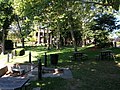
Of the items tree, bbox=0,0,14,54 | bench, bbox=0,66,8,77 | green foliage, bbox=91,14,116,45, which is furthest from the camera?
green foliage, bbox=91,14,116,45

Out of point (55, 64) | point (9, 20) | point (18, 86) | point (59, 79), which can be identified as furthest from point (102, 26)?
point (18, 86)

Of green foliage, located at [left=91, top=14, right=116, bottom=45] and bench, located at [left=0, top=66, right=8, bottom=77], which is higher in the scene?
green foliage, located at [left=91, top=14, right=116, bottom=45]

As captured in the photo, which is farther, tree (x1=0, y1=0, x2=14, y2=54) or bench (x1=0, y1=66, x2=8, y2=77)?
tree (x1=0, y1=0, x2=14, y2=54)

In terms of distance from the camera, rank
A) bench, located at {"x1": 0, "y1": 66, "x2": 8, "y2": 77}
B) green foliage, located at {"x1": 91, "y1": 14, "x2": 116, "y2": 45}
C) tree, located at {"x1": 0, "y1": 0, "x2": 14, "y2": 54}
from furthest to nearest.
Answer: green foliage, located at {"x1": 91, "y1": 14, "x2": 116, "y2": 45} < tree, located at {"x1": 0, "y1": 0, "x2": 14, "y2": 54} < bench, located at {"x1": 0, "y1": 66, "x2": 8, "y2": 77}

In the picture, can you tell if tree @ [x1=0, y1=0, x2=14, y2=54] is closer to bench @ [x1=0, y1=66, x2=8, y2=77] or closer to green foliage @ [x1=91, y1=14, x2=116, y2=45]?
green foliage @ [x1=91, y1=14, x2=116, y2=45]

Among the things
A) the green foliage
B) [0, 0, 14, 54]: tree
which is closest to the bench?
[0, 0, 14, 54]: tree

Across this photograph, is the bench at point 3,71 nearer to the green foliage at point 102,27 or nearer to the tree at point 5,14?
the tree at point 5,14

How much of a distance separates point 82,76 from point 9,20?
25.2 metres

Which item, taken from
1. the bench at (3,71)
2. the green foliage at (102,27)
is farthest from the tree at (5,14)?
the bench at (3,71)

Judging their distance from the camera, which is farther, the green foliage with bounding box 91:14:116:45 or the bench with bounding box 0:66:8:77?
the green foliage with bounding box 91:14:116:45

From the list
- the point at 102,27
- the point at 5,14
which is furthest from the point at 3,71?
the point at 102,27

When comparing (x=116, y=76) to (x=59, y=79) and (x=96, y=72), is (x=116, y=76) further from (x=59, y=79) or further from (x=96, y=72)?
(x=59, y=79)

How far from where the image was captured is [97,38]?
44.6 meters

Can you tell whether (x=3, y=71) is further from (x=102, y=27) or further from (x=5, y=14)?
(x=102, y=27)
